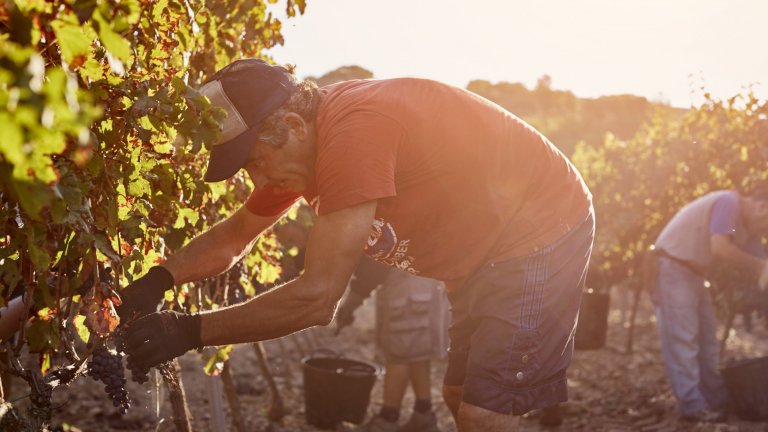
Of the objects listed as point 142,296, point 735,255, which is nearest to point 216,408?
point 142,296

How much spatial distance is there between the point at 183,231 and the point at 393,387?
309cm

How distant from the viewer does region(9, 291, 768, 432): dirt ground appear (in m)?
5.39

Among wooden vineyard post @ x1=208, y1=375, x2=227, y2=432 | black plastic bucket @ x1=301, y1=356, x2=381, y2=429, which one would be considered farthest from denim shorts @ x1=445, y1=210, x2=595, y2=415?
black plastic bucket @ x1=301, y1=356, x2=381, y2=429

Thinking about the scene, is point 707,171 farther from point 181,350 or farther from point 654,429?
point 181,350

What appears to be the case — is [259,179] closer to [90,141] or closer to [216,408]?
[90,141]

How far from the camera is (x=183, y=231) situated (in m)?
2.85

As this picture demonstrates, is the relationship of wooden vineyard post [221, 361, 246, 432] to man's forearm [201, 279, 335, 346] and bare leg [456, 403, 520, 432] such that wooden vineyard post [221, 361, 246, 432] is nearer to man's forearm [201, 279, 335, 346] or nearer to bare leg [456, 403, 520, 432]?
bare leg [456, 403, 520, 432]

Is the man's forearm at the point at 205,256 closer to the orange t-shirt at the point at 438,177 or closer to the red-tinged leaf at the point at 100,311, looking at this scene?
the orange t-shirt at the point at 438,177

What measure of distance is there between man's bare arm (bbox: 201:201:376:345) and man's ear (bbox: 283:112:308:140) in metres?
0.36

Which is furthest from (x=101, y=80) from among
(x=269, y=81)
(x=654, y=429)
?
(x=654, y=429)

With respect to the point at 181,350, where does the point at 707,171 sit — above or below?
above

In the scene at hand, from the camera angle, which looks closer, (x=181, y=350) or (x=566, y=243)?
(x=181, y=350)

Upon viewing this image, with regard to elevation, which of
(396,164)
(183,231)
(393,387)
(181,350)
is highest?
(396,164)

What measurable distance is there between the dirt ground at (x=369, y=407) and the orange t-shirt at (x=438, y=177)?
1743mm
